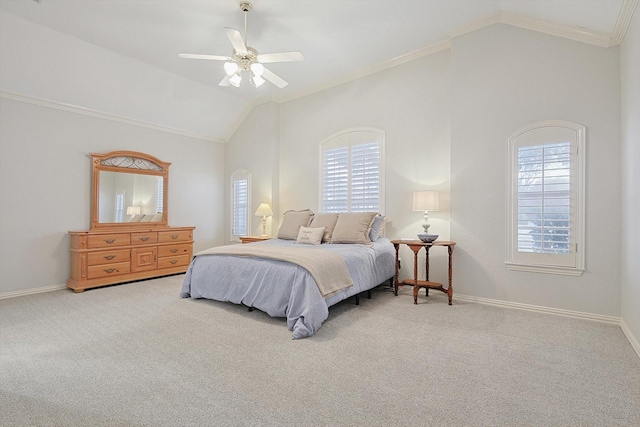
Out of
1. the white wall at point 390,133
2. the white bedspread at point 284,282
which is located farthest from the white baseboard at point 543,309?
the white bedspread at point 284,282

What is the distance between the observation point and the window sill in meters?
3.27

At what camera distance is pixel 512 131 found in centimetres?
361

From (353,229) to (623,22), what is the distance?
3.28 meters

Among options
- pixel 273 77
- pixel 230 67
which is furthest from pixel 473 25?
pixel 230 67

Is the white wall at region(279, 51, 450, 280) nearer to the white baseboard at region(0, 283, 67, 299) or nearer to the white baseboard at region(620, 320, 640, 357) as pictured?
the white baseboard at region(620, 320, 640, 357)

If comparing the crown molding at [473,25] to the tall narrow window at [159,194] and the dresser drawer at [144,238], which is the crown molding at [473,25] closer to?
the tall narrow window at [159,194]

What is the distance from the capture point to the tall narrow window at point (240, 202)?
21.5ft

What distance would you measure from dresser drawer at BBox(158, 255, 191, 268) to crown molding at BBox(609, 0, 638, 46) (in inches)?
251

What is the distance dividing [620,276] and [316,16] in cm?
415

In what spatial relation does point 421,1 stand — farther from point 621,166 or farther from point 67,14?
point 67,14

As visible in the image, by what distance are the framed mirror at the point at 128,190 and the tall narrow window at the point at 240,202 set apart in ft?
4.47

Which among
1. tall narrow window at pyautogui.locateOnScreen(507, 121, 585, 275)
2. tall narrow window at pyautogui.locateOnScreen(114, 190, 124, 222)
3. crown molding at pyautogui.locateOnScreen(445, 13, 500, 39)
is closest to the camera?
tall narrow window at pyautogui.locateOnScreen(507, 121, 585, 275)

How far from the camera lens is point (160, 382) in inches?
79.6

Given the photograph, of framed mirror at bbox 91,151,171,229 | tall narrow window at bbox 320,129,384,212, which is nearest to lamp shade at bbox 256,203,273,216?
tall narrow window at bbox 320,129,384,212
